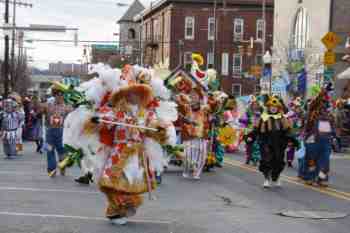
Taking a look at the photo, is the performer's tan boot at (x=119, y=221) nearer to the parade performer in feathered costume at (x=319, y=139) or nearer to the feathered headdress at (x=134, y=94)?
the feathered headdress at (x=134, y=94)

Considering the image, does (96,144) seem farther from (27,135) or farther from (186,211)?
(27,135)

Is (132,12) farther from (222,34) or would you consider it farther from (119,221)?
(119,221)

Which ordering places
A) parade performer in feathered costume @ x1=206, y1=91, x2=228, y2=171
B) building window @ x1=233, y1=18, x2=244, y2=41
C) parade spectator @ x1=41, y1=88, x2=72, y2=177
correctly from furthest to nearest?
building window @ x1=233, y1=18, x2=244, y2=41 → parade performer in feathered costume @ x1=206, y1=91, x2=228, y2=171 → parade spectator @ x1=41, y1=88, x2=72, y2=177

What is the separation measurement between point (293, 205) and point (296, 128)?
6.90m

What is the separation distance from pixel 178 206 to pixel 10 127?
10.4 metres

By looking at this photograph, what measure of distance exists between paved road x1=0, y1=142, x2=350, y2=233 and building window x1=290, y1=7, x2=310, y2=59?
30.2 meters

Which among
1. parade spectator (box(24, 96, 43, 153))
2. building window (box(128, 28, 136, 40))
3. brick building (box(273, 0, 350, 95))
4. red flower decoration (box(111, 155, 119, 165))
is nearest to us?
red flower decoration (box(111, 155, 119, 165))

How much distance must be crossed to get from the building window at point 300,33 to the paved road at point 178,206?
3023 centimetres

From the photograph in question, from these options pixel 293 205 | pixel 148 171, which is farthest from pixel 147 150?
pixel 293 205

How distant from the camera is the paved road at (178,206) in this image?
9.20m

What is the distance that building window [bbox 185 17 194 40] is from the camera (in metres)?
66.4

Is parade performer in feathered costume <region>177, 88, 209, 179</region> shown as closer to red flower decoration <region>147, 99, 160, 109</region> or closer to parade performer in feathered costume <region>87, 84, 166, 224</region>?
red flower decoration <region>147, 99, 160, 109</region>

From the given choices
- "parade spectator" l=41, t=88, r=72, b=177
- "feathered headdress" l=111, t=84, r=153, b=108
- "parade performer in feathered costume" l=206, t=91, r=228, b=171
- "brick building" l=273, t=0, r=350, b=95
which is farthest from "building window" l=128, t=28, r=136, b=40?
"feathered headdress" l=111, t=84, r=153, b=108

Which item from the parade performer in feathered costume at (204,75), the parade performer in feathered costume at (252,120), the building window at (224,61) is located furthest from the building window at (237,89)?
the parade performer in feathered costume at (204,75)
